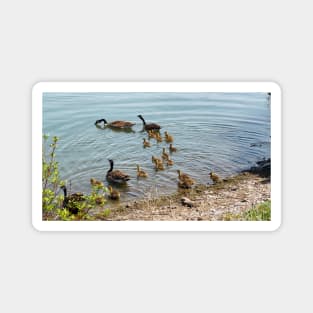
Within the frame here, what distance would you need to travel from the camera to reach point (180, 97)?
20.2 ft

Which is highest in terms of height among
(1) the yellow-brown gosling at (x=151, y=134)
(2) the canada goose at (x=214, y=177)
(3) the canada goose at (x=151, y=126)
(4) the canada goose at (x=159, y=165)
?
(3) the canada goose at (x=151, y=126)

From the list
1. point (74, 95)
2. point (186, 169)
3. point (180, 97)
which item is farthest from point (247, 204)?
point (74, 95)

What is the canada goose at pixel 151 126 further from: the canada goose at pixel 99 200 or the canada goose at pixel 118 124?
the canada goose at pixel 99 200

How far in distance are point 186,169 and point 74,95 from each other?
36.6 inches

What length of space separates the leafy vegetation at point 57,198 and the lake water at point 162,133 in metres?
0.06

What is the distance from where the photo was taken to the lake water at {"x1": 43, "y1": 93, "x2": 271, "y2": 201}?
20.1 ft
